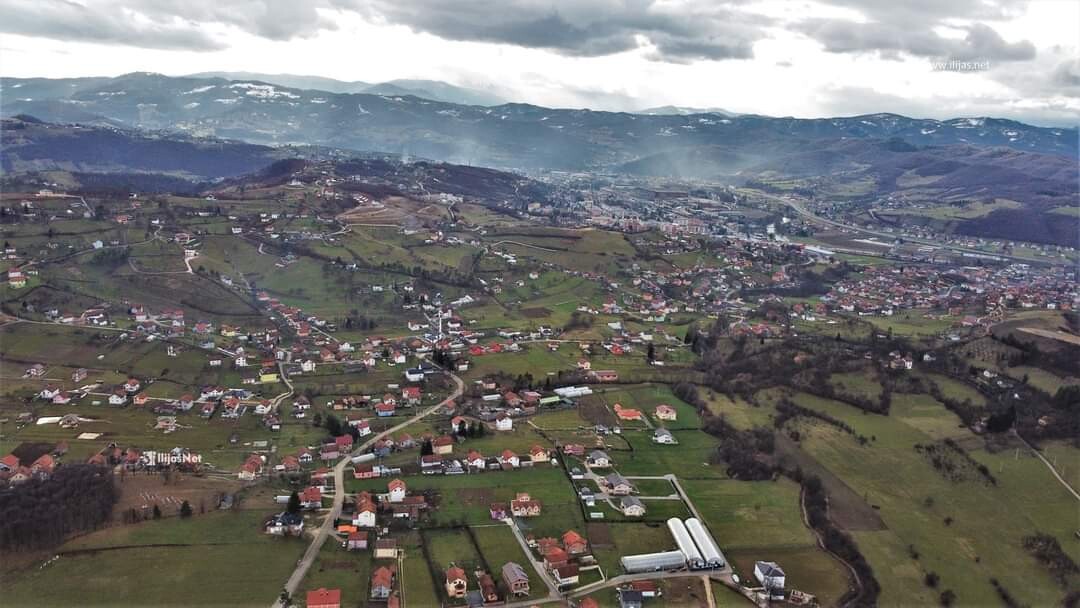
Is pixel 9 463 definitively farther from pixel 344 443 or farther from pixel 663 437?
pixel 663 437

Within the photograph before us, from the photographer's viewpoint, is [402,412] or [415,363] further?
[415,363]

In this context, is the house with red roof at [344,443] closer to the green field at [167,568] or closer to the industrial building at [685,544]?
the green field at [167,568]

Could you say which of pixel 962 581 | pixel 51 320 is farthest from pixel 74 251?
pixel 962 581

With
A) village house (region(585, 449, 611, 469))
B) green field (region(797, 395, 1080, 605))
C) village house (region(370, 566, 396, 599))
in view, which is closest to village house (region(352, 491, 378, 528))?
village house (region(370, 566, 396, 599))

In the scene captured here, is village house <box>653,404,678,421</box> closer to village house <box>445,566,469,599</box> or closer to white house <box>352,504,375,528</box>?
white house <box>352,504,375,528</box>

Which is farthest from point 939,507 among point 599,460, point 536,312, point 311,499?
point 536,312

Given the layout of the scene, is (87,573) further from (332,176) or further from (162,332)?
(332,176)

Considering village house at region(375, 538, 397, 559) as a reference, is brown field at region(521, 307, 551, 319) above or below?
below
